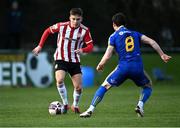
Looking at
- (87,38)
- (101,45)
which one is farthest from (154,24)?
(87,38)

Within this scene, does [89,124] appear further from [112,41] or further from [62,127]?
[112,41]

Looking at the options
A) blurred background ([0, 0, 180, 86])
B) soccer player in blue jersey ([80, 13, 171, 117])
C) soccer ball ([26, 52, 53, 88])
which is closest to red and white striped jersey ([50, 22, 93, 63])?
soccer player in blue jersey ([80, 13, 171, 117])

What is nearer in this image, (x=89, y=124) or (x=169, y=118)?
(x=89, y=124)

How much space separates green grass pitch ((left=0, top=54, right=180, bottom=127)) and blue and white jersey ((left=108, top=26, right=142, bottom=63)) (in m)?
1.17

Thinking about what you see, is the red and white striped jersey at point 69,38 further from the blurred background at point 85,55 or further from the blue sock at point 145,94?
the blurred background at point 85,55

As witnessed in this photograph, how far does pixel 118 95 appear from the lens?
2288 centimetres

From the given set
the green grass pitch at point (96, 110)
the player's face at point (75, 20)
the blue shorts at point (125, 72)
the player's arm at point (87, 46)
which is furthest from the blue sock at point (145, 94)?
the player's face at point (75, 20)

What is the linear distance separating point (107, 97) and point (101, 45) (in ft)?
30.0

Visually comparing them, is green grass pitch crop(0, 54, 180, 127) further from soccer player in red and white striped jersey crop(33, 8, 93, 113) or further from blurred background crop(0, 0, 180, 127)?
soccer player in red and white striped jersey crop(33, 8, 93, 113)

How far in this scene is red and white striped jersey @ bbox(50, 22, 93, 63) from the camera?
53.8ft

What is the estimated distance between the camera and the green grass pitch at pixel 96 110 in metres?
13.6

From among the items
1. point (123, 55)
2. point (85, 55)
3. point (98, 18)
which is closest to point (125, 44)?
point (123, 55)

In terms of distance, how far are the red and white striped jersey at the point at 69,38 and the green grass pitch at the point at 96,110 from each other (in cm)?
122

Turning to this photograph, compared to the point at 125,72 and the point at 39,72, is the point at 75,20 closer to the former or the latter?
the point at 125,72
